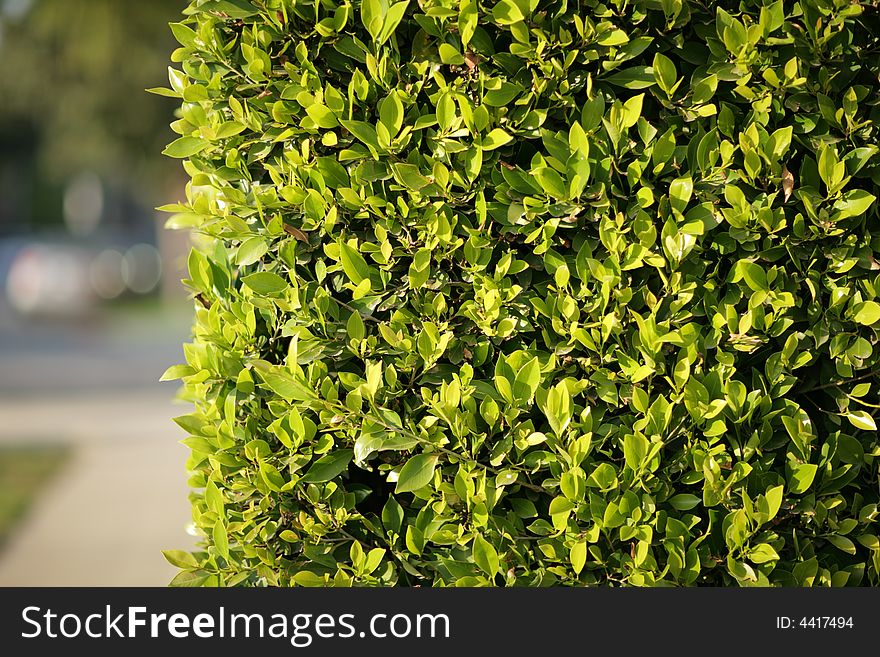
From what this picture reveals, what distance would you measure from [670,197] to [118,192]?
41647 mm

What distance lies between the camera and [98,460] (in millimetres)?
7898

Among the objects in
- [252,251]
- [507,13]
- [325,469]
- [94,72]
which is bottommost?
[325,469]

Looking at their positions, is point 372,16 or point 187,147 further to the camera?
point 187,147

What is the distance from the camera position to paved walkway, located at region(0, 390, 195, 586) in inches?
212

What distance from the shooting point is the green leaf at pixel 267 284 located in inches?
82.7

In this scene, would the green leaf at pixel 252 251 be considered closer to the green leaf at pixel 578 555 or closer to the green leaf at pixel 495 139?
the green leaf at pixel 495 139

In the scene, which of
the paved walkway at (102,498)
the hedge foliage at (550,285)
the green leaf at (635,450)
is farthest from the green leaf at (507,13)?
the paved walkway at (102,498)

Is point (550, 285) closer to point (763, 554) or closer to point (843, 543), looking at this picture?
point (763, 554)

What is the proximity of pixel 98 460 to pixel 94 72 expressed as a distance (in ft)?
14.4

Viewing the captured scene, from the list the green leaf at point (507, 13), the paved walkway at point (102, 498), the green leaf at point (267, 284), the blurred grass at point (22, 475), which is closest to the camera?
the green leaf at point (507, 13)

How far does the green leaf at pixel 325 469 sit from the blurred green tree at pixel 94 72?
448 centimetres

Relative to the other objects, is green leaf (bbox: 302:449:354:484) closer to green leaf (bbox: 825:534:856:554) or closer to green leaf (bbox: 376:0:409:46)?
green leaf (bbox: 376:0:409:46)

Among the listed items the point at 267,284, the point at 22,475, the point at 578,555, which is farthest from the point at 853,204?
the point at 22,475

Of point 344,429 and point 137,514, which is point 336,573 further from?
point 137,514
